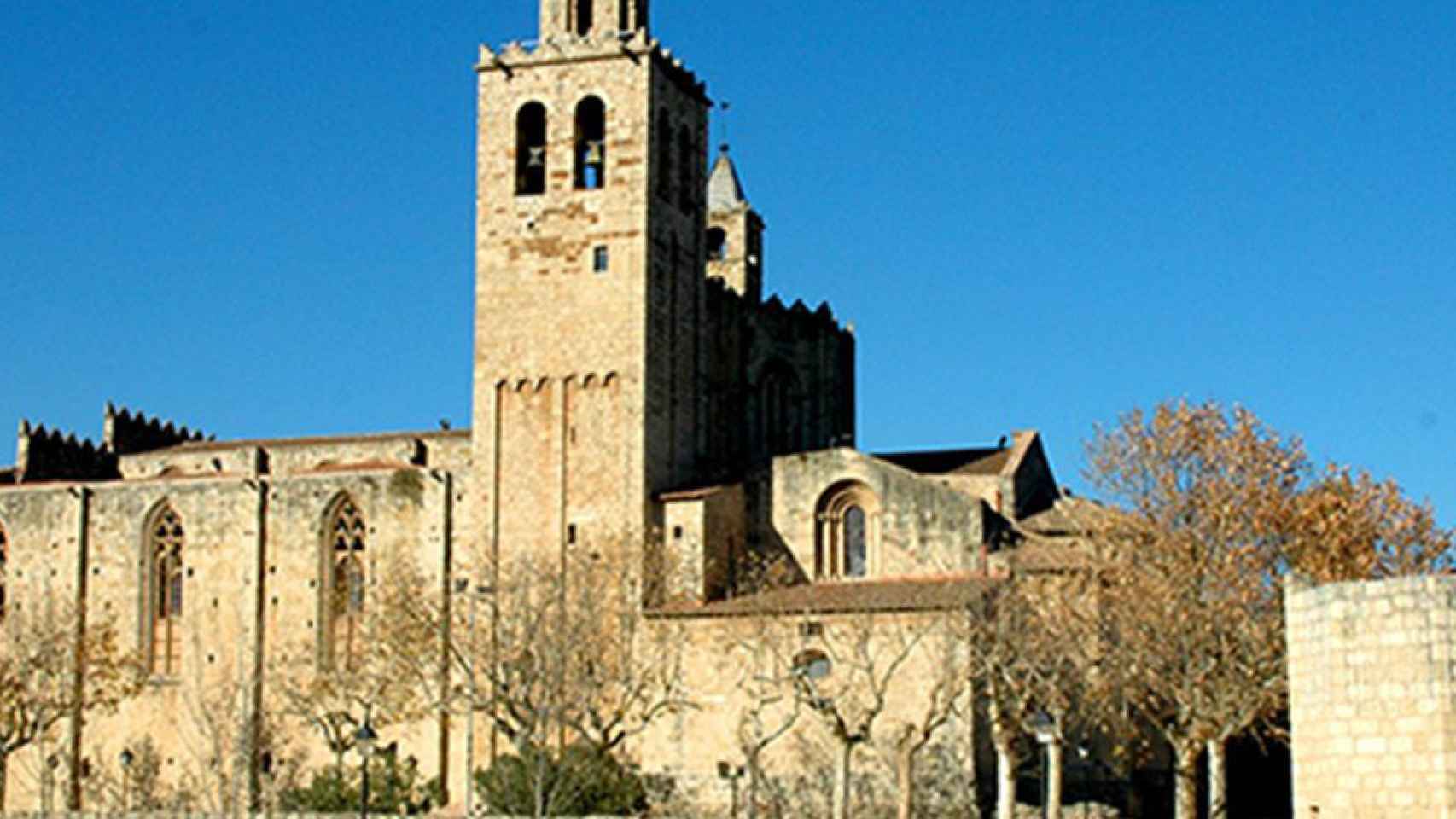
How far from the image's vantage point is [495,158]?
63.4 m

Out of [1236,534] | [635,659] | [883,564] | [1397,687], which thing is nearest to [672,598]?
[635,659]

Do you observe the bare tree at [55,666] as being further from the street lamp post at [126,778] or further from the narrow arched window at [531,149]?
the narrow arched window at [531,149]

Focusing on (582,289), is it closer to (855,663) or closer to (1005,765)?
(855,663)

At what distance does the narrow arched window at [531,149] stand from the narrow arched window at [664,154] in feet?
10.1

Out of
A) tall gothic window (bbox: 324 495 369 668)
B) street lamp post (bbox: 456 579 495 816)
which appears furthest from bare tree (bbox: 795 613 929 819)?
tall gothic window (bbox: 324 495 369 668)

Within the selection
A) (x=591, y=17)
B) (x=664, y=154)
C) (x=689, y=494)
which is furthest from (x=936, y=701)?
(x=591, y=17)

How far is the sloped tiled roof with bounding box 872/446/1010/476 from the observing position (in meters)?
63.2

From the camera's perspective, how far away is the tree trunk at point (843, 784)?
48.9m

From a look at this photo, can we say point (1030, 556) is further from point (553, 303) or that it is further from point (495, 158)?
point (495, 158)

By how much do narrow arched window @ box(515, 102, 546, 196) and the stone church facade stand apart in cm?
6

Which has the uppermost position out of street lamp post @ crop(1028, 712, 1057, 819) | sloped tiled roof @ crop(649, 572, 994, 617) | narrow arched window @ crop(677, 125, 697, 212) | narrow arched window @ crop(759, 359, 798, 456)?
narrow arched window @ crop(677, 125, 697, 212)

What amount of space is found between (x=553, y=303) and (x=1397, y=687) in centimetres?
4011

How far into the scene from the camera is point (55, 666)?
64.2 m

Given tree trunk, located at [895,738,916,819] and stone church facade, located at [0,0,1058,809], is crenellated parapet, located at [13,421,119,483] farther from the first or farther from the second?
tree trunk, located at [895,738,916,819]
